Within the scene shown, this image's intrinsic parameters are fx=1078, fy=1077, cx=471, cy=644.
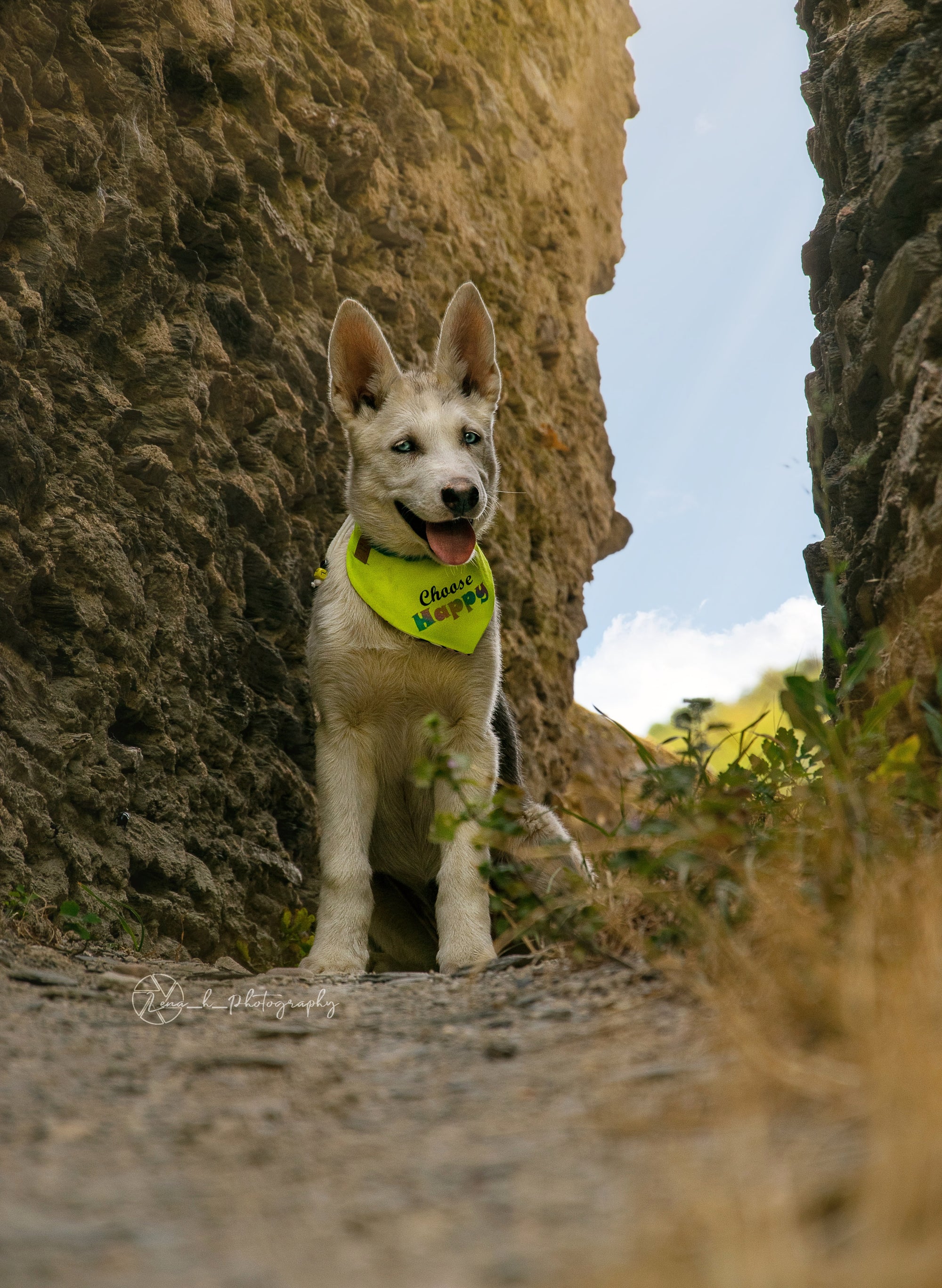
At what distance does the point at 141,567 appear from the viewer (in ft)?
15.9

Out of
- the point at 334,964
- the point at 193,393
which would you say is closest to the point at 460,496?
the point at 193,393

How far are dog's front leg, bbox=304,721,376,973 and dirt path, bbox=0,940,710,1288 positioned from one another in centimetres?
130

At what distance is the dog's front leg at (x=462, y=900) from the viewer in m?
3.96

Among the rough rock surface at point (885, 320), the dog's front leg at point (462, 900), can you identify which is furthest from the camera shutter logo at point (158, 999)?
the rough rock surface at point (885, 320)

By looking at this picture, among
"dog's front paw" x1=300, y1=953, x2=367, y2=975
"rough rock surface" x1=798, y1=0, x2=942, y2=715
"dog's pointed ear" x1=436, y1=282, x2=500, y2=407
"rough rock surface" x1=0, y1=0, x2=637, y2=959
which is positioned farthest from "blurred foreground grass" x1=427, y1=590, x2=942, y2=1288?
"dog's pointed ear" x1=436, y1=282, x2=500, y2=407

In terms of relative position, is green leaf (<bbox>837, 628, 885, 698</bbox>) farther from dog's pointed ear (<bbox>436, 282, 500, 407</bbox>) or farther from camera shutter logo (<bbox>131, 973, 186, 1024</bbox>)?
dog's pointed ear (<bbox>436, 282, 500, 407</bbox>)

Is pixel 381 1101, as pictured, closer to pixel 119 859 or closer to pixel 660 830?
pixel 660 830

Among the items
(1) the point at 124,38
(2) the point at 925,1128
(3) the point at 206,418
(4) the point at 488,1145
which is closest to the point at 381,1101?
(4) the point at 488,1145

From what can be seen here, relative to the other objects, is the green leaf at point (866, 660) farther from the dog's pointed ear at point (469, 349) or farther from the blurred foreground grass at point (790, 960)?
the dog's pointed ear at point (469, 349)

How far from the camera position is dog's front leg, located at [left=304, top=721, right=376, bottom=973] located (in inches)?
160

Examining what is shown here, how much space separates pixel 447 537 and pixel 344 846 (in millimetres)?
1312

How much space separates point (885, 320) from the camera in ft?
12.4

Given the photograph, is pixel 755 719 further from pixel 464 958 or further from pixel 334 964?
pixel 334 964

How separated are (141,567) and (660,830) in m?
3.03
